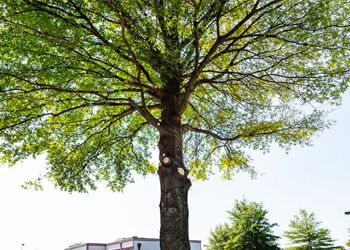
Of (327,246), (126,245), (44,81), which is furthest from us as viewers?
(327,246)

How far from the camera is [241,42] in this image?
10.3 m

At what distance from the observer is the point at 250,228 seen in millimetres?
26844

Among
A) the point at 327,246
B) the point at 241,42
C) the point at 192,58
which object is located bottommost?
the point at 327,246

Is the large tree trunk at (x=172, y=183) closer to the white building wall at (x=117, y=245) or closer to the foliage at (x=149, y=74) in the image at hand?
the foliage at (x=149, y=74)

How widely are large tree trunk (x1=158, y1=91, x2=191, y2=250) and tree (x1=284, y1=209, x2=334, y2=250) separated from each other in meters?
32.2

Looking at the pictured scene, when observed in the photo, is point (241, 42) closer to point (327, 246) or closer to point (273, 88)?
point (273, 88)

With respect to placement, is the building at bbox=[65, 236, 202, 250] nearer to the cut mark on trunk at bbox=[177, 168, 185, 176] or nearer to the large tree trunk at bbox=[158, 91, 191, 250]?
the large tree trunk at bbox=[158, 91, 191, 250]

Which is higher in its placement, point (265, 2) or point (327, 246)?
point (265, 2)

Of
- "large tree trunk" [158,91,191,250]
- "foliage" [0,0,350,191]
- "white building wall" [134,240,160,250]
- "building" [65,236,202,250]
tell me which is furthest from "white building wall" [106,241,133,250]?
"large tree trunk" [158,91,191,250]

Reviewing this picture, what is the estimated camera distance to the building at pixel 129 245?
31.9 metres

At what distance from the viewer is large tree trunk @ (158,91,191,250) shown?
711 centimetres

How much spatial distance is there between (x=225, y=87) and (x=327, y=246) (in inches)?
1195

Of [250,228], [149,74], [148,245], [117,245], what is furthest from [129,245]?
[149,74]

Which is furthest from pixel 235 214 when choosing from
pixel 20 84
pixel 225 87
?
pixel 20 84
